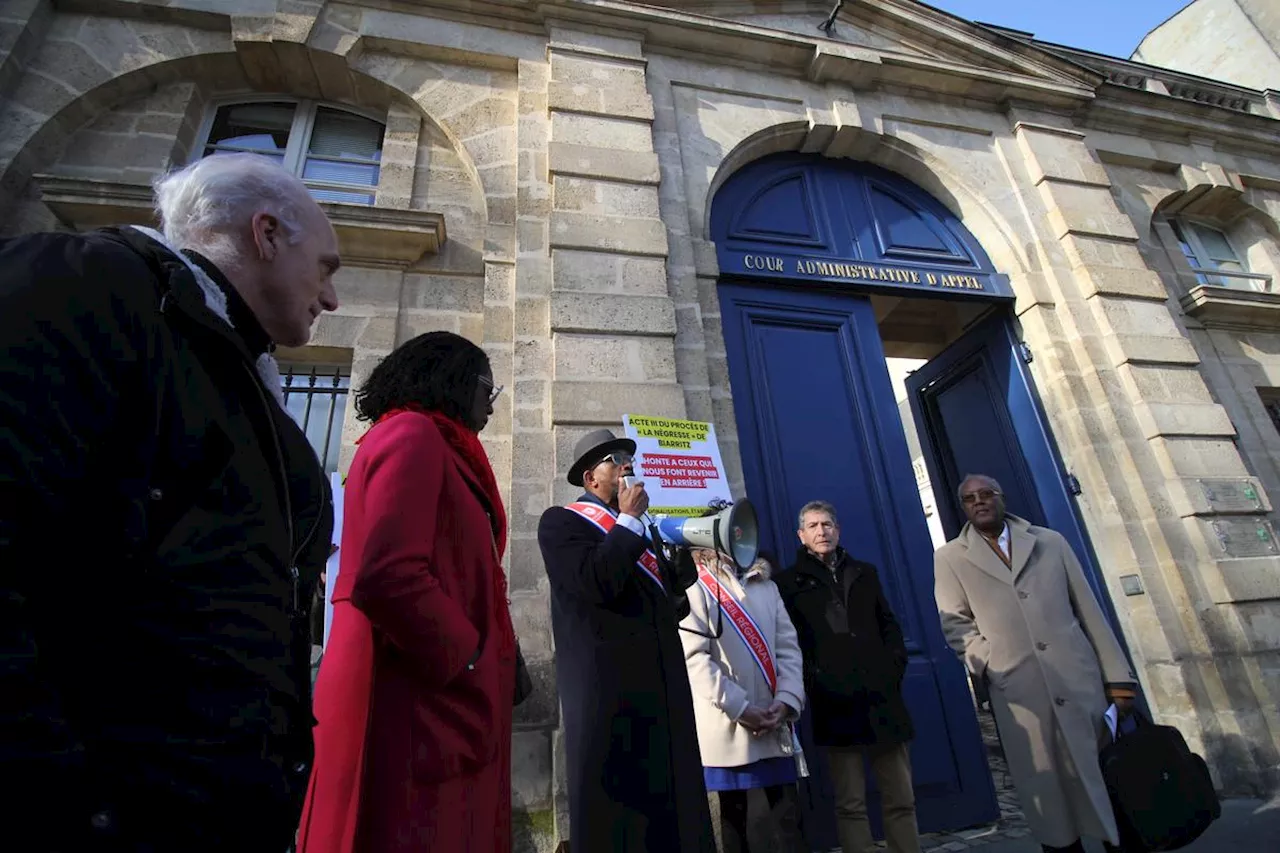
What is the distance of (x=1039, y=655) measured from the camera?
3.14 metres

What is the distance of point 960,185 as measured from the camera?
6211 mm

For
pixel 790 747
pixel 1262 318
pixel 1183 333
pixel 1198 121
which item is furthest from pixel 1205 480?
pixel 1198 121

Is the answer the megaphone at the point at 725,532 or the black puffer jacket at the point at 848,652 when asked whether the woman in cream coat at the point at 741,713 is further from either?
the megaphone at the point at 725,532

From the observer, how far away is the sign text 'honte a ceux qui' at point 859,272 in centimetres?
526

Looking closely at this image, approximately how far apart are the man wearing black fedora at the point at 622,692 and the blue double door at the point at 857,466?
186 cm

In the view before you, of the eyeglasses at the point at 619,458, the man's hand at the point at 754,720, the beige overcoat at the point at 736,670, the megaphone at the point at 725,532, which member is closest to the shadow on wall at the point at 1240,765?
the beige overcoat at the point at 736,670

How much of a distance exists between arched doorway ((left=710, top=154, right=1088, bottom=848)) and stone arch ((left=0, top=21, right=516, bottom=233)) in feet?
6.67

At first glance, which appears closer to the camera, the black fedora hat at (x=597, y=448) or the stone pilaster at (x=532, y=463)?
the black fedora hat at (x=597, y=448)

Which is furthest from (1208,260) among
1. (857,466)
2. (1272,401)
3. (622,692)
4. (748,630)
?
(622,692)

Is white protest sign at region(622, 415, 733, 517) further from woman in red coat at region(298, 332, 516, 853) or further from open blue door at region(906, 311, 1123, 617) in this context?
open blue door at region(906, 311, 1123, 617)

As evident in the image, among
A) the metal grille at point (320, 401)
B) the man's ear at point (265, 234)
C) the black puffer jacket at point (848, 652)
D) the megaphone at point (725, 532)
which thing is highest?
the metal grille at point (320, 401)

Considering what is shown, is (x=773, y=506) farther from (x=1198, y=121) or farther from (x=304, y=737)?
(x=1198, y=121)

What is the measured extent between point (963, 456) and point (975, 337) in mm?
1235

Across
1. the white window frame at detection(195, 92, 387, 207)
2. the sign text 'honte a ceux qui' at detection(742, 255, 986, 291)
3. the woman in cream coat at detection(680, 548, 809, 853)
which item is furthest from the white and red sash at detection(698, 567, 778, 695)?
the white window frame at detection(195, 92, 387, 207)
